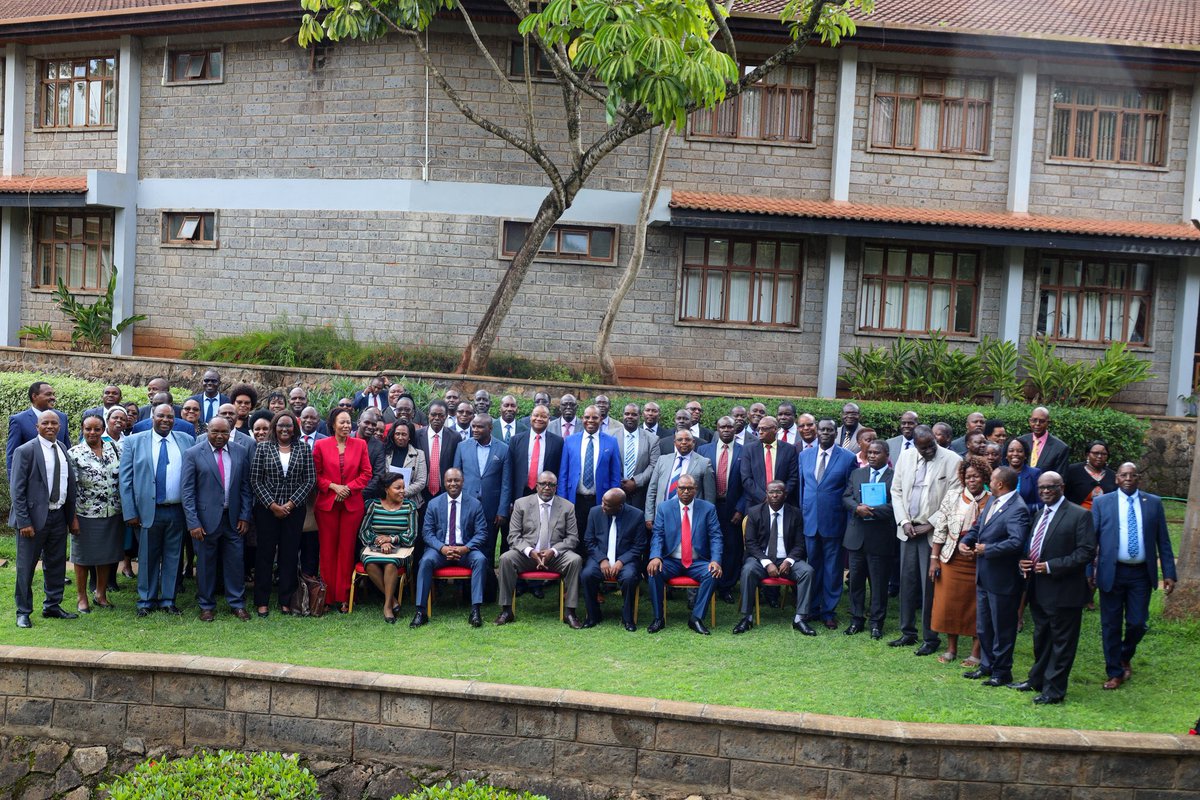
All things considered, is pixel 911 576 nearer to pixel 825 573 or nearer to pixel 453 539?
pixel 825 573

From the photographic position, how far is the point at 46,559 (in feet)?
34.1

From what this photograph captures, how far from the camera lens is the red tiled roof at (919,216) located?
19.6 meters

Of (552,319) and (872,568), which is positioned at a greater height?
(552,319)

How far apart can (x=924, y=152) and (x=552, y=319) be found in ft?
24.1

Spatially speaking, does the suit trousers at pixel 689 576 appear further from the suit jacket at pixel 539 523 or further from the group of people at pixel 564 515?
the suit jacket at pixel 539 523

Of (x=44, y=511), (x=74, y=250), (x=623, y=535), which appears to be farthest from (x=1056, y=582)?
(x=74, y=250)

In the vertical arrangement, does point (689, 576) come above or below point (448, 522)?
below

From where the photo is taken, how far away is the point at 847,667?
9703 millimetres

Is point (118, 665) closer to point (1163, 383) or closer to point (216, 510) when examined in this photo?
Result: point (216, 510)

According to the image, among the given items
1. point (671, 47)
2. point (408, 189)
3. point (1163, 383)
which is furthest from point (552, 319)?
point (1163, 383)

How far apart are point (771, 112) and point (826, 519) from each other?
1160cm

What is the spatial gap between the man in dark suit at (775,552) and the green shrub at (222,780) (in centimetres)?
437

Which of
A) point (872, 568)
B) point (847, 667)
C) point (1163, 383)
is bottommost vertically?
point (847, 667)

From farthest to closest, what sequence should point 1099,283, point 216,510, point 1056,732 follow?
1. point 1099,283
2. point 216,510
3. point 1056,732
